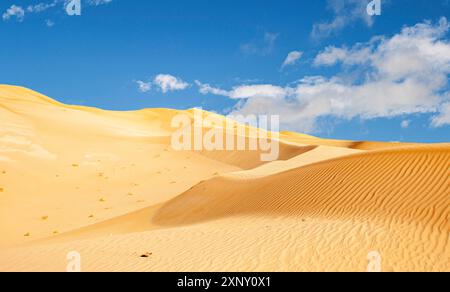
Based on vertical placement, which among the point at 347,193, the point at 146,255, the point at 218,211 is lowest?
the point at 146,255

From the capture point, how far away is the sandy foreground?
8352 millimetres

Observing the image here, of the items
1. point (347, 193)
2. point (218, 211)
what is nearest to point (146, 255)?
point (218, 211)

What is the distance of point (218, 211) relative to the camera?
1473cm

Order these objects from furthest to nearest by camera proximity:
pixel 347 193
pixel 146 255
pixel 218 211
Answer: pixel 218 211 < pixel 347 193 < pixel 146 255

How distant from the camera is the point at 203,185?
1856cm

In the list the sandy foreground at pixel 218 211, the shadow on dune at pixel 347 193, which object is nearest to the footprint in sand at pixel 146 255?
the sandy foreground at pixel 218 211

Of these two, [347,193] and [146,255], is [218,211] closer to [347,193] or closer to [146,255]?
[347,193]

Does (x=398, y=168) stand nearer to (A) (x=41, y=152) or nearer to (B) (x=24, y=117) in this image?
(A) (x=41, y=152)

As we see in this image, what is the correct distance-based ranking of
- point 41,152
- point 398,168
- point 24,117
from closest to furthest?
point 398,168, point 41,152, point 24,117

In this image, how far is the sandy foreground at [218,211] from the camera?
835cm

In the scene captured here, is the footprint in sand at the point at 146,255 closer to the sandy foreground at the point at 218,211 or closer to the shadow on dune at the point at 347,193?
the sandy foreground at the point at 218,211

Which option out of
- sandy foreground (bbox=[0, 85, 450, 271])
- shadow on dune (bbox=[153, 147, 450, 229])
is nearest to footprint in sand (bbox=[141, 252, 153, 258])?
sandy foreground (bbox=[0, 85, 450, 271])
